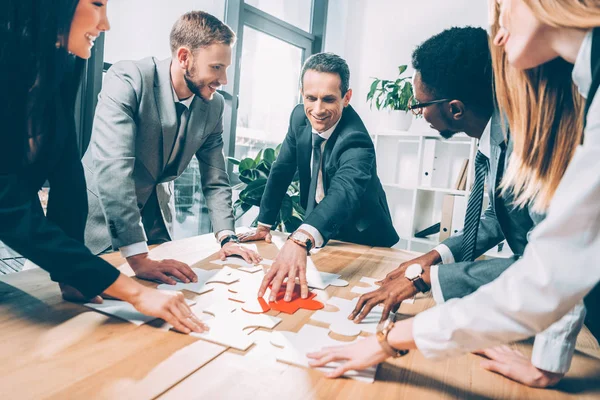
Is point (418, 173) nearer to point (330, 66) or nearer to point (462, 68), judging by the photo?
point (330, 66)

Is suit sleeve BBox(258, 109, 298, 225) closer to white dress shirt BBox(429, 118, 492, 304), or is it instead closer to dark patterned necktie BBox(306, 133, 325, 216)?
dark patterned necktie BBox(306, 133, 325, 216)

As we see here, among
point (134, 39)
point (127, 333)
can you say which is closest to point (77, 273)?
point (127, 333)

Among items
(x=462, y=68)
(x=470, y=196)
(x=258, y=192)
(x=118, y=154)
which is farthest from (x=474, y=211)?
(x=258, y=192)

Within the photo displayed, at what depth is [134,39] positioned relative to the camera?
9.74 ft

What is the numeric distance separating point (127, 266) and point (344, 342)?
811 millimetres

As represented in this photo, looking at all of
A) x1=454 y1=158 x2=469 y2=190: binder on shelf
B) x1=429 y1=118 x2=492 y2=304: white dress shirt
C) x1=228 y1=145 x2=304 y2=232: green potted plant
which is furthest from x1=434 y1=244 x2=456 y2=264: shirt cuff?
x1=454 y1=158 x2=469 y2=190: binder on shelf

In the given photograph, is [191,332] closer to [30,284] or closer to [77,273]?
[77,273]

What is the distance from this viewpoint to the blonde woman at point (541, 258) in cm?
56

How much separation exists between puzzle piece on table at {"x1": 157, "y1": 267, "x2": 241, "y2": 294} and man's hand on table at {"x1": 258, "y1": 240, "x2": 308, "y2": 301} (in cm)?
13

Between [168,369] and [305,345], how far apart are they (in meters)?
0.29

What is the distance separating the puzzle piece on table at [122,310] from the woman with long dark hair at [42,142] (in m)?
0.02

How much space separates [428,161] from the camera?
13.0 ft


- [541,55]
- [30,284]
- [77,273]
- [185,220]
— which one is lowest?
[185,220]

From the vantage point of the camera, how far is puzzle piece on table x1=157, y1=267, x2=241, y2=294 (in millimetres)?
1179
